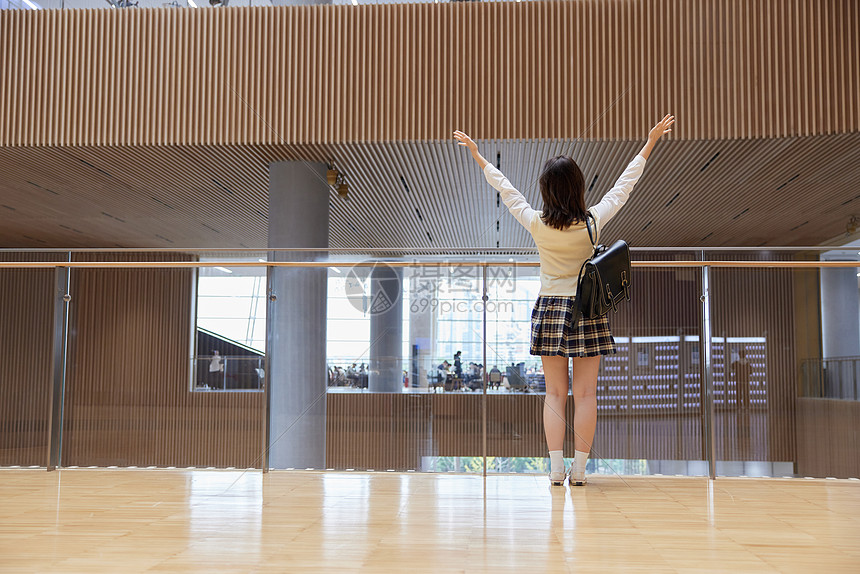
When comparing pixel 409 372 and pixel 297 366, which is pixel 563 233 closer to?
pixel 409 372

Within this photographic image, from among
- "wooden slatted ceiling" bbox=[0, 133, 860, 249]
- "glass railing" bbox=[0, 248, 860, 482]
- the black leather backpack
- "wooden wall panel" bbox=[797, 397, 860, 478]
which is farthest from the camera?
"wooden slatted ceiling" bbox=[0, 133, 860, 249]

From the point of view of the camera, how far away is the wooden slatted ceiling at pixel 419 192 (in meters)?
7.00

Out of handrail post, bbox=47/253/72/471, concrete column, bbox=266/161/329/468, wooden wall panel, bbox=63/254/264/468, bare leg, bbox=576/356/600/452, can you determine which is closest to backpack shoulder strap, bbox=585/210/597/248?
bare leg, bbox=576/356/600/452

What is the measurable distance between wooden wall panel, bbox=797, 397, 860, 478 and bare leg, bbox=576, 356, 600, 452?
129 cm

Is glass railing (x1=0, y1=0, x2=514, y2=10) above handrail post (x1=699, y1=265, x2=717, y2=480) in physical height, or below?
above

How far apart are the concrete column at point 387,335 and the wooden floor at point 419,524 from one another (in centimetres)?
55

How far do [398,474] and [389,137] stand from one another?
3.79 meters

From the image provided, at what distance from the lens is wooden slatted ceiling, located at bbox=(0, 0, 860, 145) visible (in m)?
6.22

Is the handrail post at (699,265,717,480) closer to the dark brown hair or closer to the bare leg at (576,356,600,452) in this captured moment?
the bare leg at (576,356,600,452)

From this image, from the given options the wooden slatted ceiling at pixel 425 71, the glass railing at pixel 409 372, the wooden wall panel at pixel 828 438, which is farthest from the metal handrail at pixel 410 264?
the wooden slatted ceiling at pixel 425 71

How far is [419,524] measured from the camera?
243cm

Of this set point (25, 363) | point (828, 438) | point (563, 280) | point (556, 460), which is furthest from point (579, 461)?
point (25, 363)

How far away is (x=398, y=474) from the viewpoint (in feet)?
11.7

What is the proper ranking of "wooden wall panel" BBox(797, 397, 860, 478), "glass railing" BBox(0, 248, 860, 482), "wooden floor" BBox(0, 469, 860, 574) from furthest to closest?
"glass railing" BBox(0, 248, 860, 482) < "wooden wall panel" BBox(797, 397, 860, 478) < "wooden floor" BBox(0, 469, 860, 574)
